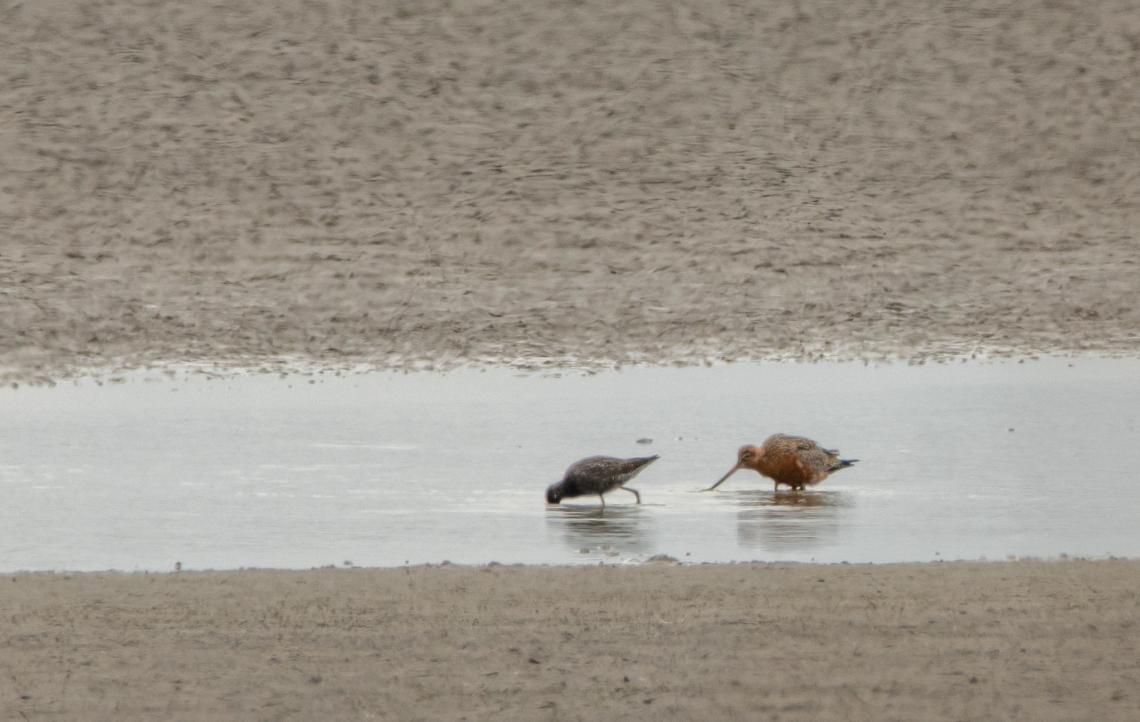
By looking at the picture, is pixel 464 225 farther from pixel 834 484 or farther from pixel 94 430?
pixel 834 484

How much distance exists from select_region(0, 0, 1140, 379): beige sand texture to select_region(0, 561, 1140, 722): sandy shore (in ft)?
18.9

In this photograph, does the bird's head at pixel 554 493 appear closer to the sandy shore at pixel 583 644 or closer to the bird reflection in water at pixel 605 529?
the bird reflection in water at pixel 605 529

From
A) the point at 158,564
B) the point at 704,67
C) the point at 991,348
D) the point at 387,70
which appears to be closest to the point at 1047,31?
the point at 704,67

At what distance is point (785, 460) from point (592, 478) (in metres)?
0.95

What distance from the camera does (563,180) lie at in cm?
1662

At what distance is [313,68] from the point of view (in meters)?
19.8

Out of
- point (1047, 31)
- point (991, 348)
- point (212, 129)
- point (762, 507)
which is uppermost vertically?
point (1047, 31)

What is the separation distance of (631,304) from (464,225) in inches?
107

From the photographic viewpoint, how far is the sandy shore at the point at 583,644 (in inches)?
187

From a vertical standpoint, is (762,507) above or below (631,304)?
below

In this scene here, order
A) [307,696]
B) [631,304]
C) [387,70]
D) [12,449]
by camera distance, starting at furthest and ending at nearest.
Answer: [387,70] → [631,304] → [12,449] → [307,696]

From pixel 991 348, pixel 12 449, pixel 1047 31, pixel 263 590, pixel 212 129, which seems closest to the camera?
pixel 263 590

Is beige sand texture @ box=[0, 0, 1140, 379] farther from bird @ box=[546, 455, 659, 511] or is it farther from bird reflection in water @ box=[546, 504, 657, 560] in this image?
bird reflection in water @ box=[546, 504, 657, 560]

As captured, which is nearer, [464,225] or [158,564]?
[158,564]
